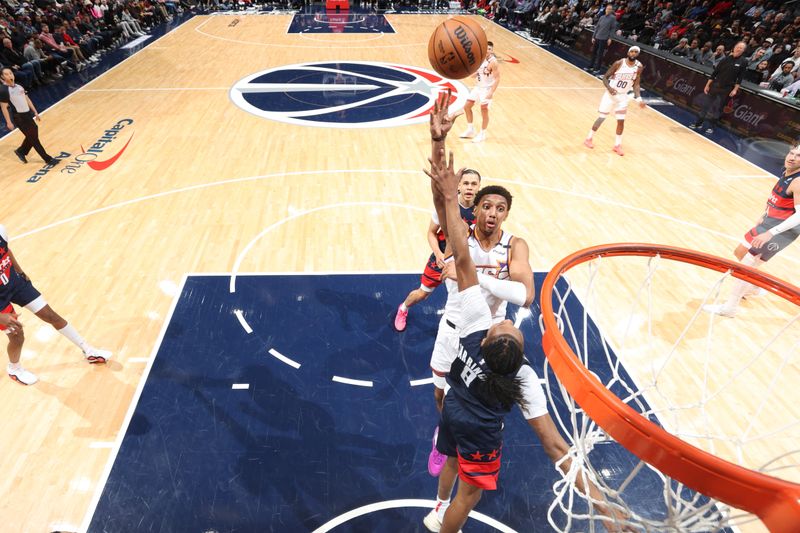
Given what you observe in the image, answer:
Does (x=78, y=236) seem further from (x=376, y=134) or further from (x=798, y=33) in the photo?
(x=798, y=33)

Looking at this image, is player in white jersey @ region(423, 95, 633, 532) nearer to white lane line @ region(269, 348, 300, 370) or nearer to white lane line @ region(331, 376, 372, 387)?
white lane line @ region(331, 376, 372, 387)

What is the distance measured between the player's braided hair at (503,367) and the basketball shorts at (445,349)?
1.05m

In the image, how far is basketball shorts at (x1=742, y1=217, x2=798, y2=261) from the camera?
16.3 ft

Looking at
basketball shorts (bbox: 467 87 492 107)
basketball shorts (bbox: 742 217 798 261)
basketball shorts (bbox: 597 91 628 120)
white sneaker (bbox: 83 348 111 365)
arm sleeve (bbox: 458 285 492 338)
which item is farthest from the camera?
basketball shorts (bbox: 467 87 492 107)

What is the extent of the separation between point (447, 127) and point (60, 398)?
416 centimetres

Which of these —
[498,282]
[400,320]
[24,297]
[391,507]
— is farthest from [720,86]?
[24,297]

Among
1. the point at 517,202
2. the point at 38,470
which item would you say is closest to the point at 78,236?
the point at 38,470

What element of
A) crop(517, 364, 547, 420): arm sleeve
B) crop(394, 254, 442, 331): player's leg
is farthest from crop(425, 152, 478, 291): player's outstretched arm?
crop(394, 254, 442, 331): player's leg

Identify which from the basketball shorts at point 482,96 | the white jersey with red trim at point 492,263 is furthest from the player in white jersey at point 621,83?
the white jersey with red trim at point 492,263

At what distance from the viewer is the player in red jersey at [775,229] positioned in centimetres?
476

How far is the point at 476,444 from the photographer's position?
253cm

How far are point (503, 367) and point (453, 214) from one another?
2.49 feet

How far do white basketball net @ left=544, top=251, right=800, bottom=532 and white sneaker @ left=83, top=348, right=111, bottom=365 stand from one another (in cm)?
402

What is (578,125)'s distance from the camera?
10.5 meters
